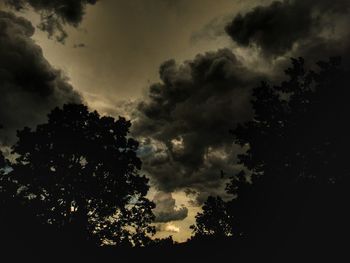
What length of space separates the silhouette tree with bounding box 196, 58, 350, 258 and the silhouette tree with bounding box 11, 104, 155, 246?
8.36 meters

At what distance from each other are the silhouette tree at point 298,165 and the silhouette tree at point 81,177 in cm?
836

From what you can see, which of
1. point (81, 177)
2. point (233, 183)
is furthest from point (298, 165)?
point (81, 177)

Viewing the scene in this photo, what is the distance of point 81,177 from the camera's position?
32.8 metres

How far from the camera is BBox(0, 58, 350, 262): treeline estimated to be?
94.8 ft

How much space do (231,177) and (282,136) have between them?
17.2 feet

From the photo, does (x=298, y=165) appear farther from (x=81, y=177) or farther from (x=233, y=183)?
(x=81, y=177)

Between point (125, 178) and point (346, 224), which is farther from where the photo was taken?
point (125, 178)

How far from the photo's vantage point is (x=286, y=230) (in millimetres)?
28656

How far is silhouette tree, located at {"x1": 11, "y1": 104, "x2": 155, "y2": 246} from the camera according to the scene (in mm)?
32469

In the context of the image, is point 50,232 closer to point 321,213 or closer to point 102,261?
point 102,261

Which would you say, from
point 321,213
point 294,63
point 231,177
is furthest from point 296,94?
point 321,213

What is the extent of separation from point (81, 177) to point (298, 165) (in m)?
16.5

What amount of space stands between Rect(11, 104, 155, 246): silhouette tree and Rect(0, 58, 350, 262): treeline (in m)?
0.08

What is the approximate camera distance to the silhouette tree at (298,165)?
28.2 m
